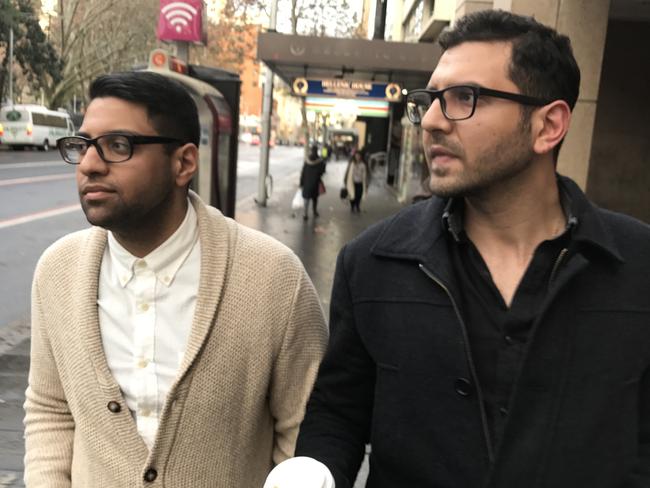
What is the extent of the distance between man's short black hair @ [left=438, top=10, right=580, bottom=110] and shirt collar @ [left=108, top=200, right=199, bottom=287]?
0.90 m

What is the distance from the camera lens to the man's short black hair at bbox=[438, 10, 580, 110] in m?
1.54

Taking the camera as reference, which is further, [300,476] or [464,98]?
[464,98]

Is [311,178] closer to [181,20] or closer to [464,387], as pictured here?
[181,20]

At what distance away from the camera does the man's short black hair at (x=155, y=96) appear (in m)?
1.70

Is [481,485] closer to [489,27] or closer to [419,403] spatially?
[419,403]

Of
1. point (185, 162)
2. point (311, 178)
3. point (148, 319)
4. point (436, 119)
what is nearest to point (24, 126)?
point (311, 178)

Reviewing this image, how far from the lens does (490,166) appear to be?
5.04 feet

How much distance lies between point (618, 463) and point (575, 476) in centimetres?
11

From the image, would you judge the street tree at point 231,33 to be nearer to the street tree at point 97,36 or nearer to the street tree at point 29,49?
the street tree at point 97,36

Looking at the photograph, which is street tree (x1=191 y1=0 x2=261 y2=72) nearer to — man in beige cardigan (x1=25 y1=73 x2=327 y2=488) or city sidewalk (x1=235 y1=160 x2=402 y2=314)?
city sidewalk (x1=235 y1=160 x2=402 y2=314)

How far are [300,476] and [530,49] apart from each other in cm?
115

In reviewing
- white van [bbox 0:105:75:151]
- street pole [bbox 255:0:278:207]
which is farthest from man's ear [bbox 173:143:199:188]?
white van [bbox 0:105:75:151]

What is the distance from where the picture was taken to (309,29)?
28516 millimetres

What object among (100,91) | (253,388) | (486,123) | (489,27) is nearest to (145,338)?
(253,388)
